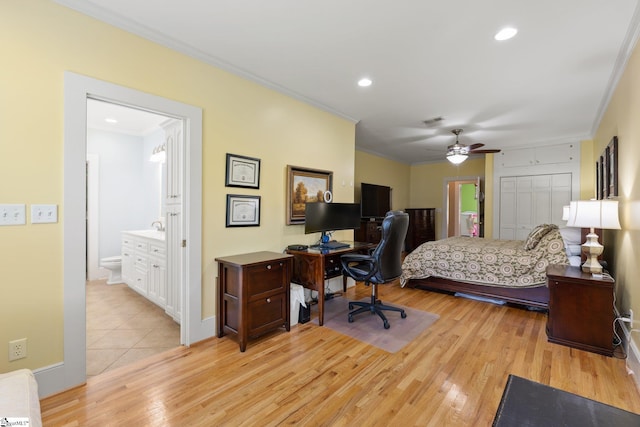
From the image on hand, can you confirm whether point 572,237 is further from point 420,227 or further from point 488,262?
point 420,227

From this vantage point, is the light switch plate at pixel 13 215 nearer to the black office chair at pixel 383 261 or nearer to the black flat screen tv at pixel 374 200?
the black office chair at pixel 383 261

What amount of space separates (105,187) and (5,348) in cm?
383

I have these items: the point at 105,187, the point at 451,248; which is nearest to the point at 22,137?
the point at 105,187

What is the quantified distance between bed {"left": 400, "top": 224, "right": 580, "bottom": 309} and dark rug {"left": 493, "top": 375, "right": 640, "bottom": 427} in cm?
307

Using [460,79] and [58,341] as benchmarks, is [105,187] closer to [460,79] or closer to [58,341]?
[58,341]

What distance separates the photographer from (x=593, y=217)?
254 centimetres

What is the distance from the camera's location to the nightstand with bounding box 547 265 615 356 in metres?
2.47

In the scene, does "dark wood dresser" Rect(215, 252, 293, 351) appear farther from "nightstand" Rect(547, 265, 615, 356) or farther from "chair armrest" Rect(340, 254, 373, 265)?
"nightstand" Rect(547, 265, 615, 356)

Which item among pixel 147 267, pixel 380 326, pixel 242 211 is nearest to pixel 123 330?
pixel 147 267

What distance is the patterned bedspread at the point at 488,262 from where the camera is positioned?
3.47m

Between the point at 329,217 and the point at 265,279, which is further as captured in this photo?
the point at 329,217

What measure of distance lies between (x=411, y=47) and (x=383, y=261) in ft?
6.57

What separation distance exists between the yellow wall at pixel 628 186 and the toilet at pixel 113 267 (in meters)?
5.99

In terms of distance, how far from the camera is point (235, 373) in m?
2.16
